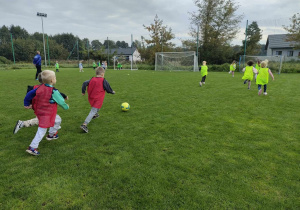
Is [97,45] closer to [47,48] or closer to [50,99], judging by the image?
[47,48]

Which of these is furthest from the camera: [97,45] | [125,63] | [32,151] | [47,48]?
[97,45]

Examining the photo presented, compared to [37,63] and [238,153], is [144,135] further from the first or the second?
[37,63]

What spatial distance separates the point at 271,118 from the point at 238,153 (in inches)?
109

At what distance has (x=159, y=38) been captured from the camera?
3631 centimetres

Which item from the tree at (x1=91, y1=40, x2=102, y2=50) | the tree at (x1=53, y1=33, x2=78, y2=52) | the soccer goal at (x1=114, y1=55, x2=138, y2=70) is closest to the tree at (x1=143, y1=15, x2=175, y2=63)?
the soccer goal at (x1=114, y1=55, x2=138, y2=70)

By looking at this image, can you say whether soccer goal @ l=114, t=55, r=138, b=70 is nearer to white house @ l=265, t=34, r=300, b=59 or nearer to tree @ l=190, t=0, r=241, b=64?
tree @ l=190, t=0, r=241, b=64

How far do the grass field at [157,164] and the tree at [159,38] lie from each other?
101ft

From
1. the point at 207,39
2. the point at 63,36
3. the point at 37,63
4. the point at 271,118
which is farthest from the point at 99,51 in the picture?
the point at 63,36

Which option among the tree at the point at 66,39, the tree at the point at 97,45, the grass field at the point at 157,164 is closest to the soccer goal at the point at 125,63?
the tree at the point at 97,45

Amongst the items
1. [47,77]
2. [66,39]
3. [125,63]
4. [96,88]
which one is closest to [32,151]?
[47,77]

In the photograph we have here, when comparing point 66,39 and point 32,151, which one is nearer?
point 32,151

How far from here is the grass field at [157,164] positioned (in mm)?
2420

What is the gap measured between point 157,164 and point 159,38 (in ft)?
117

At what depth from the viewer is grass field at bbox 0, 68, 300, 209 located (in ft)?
7.94
